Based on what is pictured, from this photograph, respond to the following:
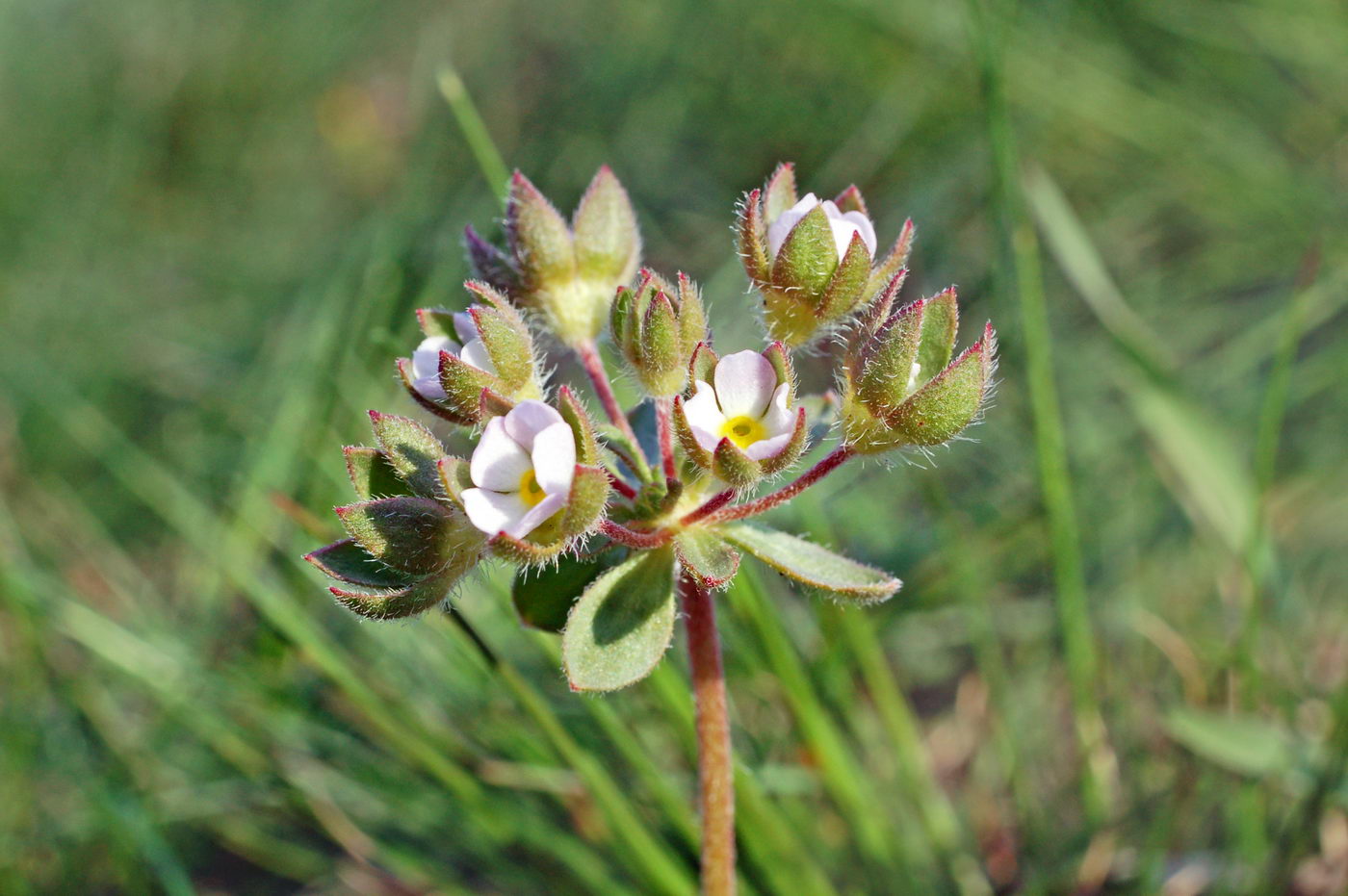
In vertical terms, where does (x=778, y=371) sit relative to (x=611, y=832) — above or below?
above

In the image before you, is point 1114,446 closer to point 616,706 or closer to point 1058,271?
point 1058,271

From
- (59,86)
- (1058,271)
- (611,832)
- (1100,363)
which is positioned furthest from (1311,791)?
(59,86)

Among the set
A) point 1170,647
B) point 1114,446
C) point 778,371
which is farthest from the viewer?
point 1114,446

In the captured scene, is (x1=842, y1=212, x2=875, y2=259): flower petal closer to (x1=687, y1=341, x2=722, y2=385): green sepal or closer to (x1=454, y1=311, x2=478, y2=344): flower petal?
(x1=687, y1=341, x2=722, y2=385): green sepal

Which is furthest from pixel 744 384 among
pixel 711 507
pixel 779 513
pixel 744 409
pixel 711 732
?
pixel 779 513

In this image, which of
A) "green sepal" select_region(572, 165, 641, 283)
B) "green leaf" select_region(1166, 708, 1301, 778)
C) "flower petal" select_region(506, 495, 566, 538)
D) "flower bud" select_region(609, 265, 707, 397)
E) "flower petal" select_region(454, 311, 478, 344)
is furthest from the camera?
"green leaf" select_region(1166, 708, 1301, 778)

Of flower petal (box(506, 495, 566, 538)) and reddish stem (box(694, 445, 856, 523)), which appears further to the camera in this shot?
reddish stem (box(694, 445, 856, 523))

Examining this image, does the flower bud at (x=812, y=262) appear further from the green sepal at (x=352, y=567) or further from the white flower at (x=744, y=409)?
the green sepal at (x=352, y=567)

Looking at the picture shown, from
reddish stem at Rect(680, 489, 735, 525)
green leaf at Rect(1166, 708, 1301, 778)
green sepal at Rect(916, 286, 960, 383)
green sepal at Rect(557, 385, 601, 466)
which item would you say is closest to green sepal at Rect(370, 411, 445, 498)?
green sepal at Rect(557, 385, 601, 466)
